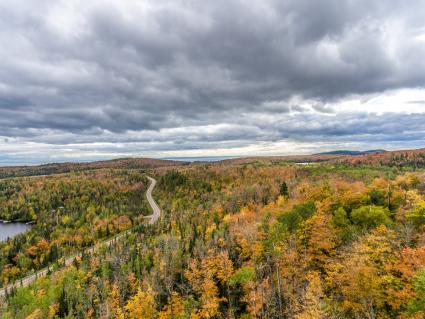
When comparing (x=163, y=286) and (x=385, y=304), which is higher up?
(x=385, y=304)

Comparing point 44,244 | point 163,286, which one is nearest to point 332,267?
Result: point 163,286

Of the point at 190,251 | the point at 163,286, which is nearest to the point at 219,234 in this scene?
the point at 190,251

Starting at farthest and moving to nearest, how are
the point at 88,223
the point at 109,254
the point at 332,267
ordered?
the point at 88,223
the point at 109,254
the point at 332,267

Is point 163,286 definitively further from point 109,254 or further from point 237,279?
point 109,254

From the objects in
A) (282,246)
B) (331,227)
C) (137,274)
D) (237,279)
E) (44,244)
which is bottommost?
(44,244)

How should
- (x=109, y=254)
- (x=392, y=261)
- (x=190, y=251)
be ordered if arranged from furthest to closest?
1. (x=109, y=254)
2. (x=190, y=251)
3. (x=392, y=261)

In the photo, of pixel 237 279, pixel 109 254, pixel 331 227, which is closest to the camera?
pixel 237 279

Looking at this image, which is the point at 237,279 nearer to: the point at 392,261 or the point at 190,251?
the point at 392,261

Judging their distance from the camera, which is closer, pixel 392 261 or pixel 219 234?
pixel 392 261

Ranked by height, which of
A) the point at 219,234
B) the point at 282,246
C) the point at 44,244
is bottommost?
the point at 44,244
